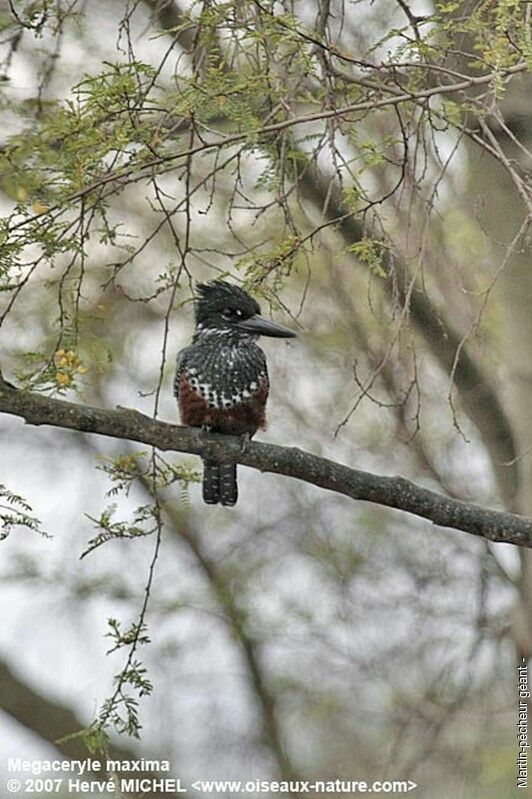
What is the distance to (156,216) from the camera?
595 centimetres

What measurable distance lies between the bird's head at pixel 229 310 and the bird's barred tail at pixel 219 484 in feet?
1.25

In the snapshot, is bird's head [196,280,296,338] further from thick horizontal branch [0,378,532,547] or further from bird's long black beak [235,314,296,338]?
thick horizontal branch [0,378,532,547]

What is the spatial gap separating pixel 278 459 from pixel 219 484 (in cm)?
89

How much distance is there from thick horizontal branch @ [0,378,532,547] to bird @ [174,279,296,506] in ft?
2.06

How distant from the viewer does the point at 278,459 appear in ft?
9.73

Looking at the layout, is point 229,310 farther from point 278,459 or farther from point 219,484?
point 278,459

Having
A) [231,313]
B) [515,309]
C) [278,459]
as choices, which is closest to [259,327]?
[231,313]

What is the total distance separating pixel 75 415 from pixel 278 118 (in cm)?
94

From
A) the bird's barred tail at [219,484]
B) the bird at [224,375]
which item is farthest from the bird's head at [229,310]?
the bird's barred tail at [219,484]

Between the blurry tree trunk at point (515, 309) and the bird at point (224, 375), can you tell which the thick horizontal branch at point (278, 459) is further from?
the blurry tree trunk at point (515, 309)

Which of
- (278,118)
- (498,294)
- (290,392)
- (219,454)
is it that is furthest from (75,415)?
(290,392)

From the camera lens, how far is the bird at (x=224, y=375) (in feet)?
12.4

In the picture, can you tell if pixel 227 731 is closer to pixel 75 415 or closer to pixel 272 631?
pixel 272 631

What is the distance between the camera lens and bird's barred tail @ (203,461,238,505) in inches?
151
